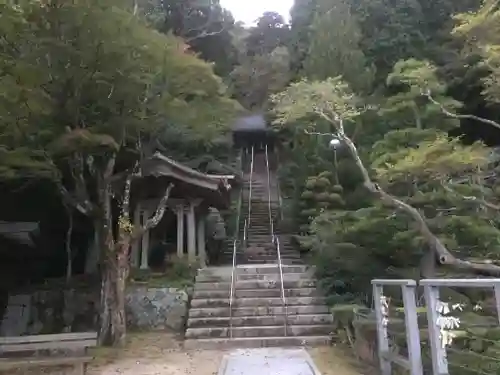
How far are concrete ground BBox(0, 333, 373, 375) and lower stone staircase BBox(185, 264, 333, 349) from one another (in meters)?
0.52

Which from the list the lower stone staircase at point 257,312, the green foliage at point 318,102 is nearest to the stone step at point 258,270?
the lower stone staircase at point 257,312

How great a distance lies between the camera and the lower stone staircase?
8.25 meters

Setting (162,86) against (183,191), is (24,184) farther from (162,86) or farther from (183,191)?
(162,86)

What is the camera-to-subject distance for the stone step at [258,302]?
9414mm

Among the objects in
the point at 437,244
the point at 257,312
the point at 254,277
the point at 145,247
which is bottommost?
the point at 257,312

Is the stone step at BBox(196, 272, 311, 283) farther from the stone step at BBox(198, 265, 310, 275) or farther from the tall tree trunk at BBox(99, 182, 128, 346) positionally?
the tall tree trunk at BBox(99, 182, 128, 346)

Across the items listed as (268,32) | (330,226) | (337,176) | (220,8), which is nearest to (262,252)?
(337,176)

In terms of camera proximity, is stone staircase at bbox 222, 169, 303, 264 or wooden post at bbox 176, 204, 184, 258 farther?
stone staircase at bbox 222, 169, 303, 264

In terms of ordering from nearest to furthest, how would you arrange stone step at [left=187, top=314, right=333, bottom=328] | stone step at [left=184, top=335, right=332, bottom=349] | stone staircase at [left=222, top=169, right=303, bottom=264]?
stone step at [left=184, top=335, right=332, bottom=349] < stone step at [left=187, top=314, right=333, bottom=328] < stone staircase at [left=222, top=169, right=303, bottom=264]

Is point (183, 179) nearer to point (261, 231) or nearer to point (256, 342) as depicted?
point (256, 342)

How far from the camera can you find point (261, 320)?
8.88 m

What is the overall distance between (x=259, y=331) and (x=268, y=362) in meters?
1.93

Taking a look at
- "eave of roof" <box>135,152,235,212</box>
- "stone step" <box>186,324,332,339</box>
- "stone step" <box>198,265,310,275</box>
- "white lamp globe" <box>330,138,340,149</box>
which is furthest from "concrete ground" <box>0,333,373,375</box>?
"white lamp globe" <box>330,138,340,149</box>

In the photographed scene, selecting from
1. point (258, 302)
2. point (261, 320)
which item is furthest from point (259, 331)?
point (258, 302)
